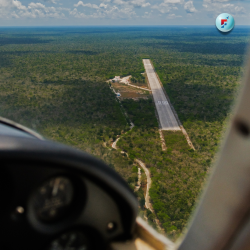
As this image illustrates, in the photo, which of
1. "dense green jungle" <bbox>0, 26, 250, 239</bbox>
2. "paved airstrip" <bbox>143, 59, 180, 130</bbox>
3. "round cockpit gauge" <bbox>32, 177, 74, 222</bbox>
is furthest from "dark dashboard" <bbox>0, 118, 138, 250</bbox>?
"paved airstrip" <bbox>143, 59, 180, 130</bbox>

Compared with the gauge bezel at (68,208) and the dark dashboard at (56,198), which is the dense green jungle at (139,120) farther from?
the gauge bezel at (68,208)

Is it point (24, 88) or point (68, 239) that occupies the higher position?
point (68, 239)

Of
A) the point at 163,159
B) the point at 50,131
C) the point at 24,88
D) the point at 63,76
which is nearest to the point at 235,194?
the point at 163,159

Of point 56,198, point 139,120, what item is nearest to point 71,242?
point 56,198

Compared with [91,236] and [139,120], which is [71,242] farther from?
A: [139,120]

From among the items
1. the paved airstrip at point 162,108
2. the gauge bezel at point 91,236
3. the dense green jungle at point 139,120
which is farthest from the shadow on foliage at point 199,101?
the gauge bezel at point 91,236

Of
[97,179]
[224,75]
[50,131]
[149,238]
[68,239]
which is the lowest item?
[224,75]

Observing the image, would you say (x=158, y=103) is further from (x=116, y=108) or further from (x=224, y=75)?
(x=224, y=75)
